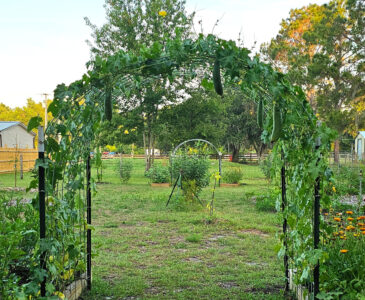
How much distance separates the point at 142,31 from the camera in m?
19.0

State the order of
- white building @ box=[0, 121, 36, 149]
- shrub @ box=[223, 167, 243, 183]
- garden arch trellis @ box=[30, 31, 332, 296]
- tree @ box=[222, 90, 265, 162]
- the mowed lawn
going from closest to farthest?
garden arch trellis @ box=[30, 31, 332, 296] < the mowed lawn < shrub @ box=[223, 167, 243, 183] < white building @ box=[0, 121, 36, 149] < tree @ box=[222, 90, 265, 162]

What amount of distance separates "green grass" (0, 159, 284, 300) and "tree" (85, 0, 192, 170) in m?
10.2

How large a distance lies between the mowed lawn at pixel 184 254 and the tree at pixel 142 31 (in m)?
10.2

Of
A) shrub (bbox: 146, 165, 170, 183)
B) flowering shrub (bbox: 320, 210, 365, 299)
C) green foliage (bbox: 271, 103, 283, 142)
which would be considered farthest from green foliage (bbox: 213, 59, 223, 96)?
shrub (bbox: 146, 165, 170, 183)

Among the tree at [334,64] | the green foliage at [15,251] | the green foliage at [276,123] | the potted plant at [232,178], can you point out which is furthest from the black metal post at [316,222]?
the tree at [334,64]

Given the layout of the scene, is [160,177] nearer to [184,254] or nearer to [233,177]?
[233,177]

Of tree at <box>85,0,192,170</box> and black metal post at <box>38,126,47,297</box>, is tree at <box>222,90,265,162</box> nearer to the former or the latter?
tree at <box>85,0,192,170</box>

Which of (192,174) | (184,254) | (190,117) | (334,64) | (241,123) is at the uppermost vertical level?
(334,64)

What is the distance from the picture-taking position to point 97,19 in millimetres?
19906

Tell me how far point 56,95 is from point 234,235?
497 cm

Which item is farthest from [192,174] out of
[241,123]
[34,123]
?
[241,123]

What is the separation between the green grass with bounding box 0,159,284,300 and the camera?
3996 mm

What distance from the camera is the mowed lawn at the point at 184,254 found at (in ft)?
13.1

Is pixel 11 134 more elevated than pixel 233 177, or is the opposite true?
pixel 11 134
